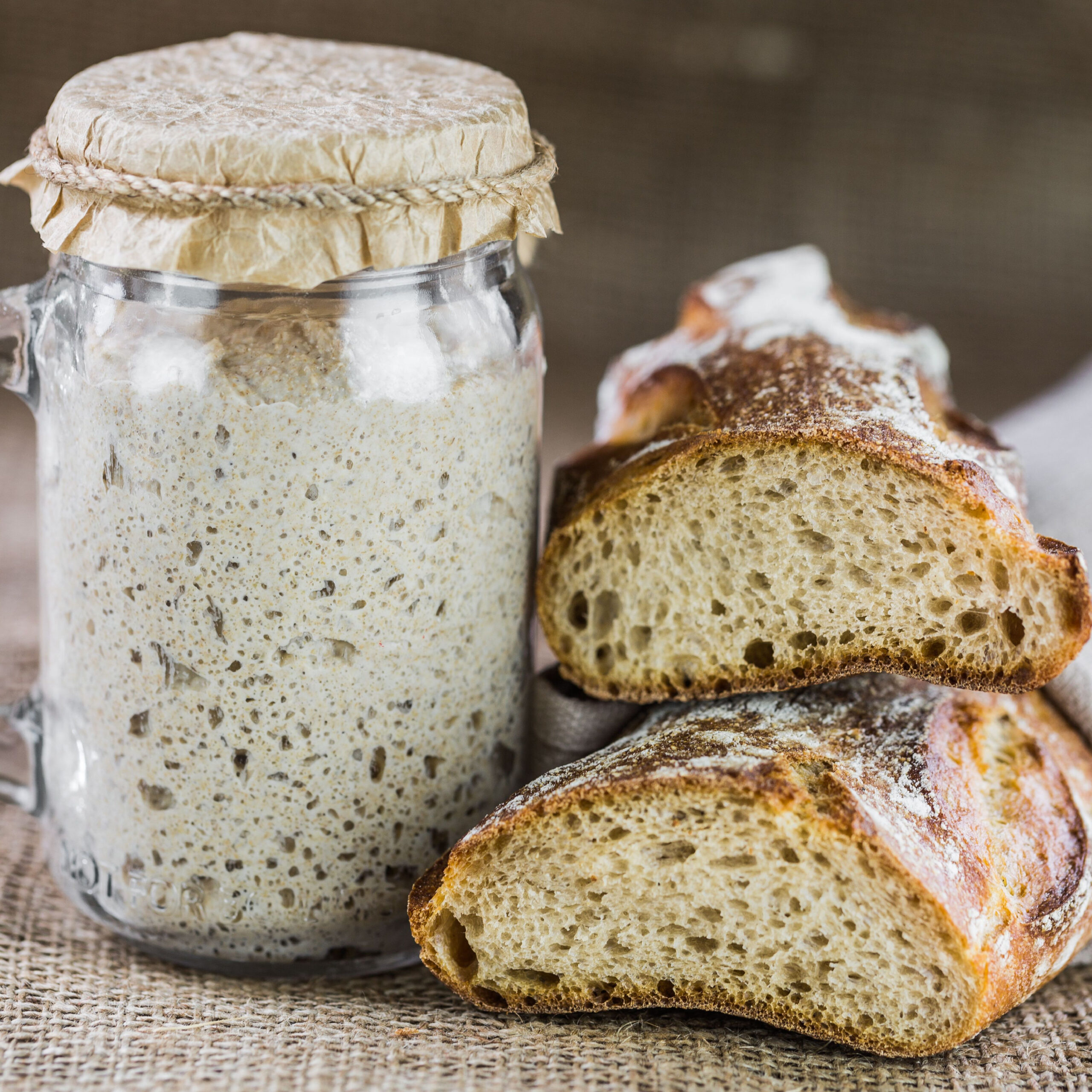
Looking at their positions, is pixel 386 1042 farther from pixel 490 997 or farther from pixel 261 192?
pixel 261 192

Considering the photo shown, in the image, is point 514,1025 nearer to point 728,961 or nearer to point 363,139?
point 728,961

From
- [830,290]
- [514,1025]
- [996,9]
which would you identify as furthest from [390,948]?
[996,9]

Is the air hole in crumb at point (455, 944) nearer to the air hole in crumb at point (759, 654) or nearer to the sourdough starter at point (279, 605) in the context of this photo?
the sourdough starter at point (279, 605)

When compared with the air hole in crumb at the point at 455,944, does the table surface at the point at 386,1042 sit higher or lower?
lower

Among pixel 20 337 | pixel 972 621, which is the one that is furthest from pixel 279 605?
pixel 972 621

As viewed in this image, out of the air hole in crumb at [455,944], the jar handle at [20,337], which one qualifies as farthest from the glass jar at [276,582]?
the air hole in crumb at [455,944]

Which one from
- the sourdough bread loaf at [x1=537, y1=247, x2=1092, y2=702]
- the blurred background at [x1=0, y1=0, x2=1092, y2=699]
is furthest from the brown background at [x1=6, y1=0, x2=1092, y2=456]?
the sourdough bread loaf at [x1=537, y1=247, x2=1092, y2=702]
